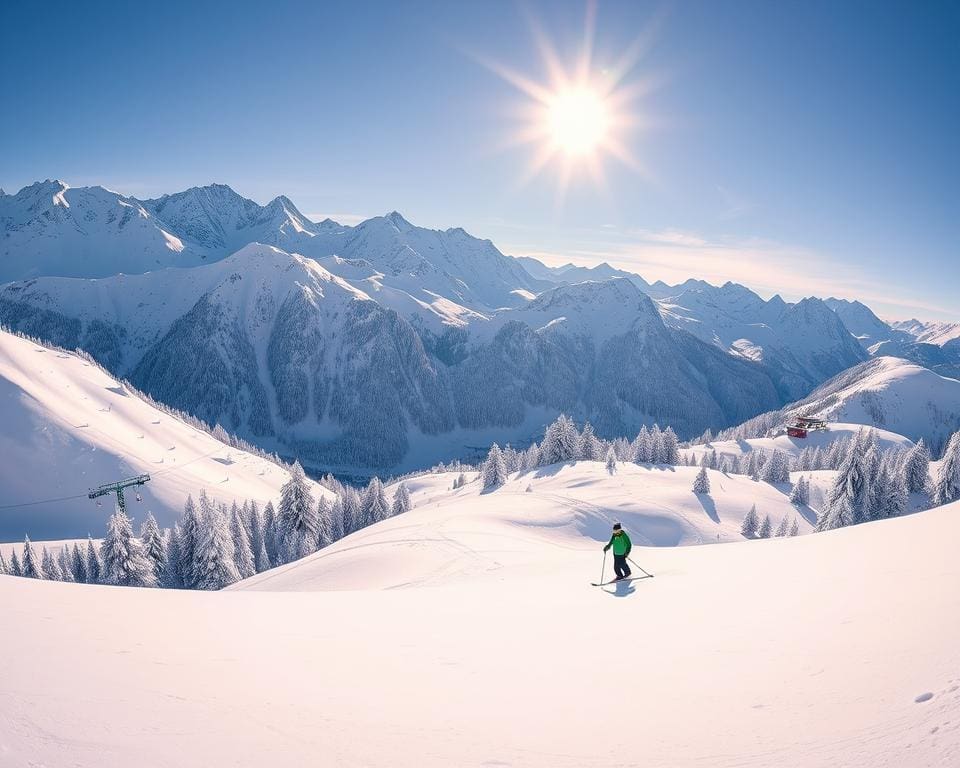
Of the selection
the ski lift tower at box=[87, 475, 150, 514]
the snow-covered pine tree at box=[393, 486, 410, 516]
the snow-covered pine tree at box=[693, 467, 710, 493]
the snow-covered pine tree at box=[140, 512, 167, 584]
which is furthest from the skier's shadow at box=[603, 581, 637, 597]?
the ski lift tower at box=[87, 475, 150, 514]

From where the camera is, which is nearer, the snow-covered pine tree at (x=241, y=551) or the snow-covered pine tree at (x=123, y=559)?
the snow-covered pine tree at (x=123, y=559)

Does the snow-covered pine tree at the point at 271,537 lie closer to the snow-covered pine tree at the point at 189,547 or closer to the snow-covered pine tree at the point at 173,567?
the snow-covered pine tree at the point at 173,567

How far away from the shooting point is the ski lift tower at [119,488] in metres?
70.7

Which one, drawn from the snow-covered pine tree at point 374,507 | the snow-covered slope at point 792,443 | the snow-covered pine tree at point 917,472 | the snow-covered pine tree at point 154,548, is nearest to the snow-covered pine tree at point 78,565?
the snow-covered pine tree at point 154,548

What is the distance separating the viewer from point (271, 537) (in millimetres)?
61500

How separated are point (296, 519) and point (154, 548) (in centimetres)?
1417

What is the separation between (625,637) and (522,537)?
22.9 m

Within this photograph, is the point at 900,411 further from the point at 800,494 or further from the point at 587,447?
the point at 587,447

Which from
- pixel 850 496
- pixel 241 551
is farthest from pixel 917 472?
pixel 241 551

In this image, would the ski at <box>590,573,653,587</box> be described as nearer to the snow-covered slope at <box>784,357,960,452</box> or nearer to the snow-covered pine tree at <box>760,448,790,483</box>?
the snow-covered pine tree at <box>760,448,790,483</box>

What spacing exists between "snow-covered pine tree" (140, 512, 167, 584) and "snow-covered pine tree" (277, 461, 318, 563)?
12222mm

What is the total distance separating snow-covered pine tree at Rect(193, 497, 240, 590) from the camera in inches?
1720

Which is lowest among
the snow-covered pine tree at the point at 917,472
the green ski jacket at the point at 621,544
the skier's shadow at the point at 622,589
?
the skier's shadow at the point at 622,589

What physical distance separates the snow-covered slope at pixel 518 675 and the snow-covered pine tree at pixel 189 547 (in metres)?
43.4
